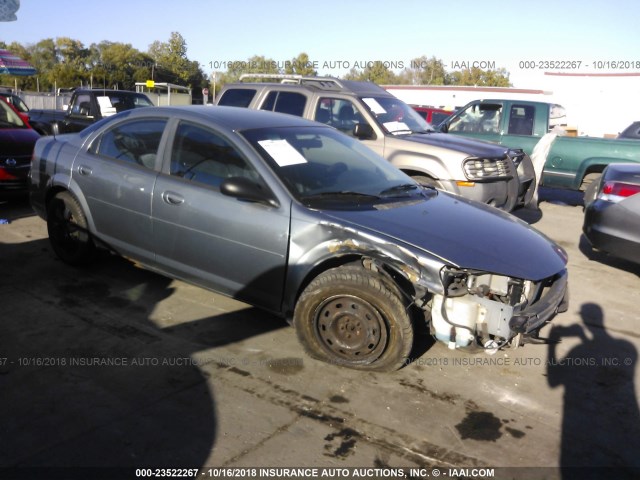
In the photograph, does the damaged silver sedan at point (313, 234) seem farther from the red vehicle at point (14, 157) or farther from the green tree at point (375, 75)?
the green tree at point (375, 75)

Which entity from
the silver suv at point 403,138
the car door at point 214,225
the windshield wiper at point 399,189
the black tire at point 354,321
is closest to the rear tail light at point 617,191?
the silver suv at point 403,138

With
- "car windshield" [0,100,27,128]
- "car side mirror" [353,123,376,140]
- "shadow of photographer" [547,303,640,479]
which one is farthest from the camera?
"car windshield" [0,100,27,128]

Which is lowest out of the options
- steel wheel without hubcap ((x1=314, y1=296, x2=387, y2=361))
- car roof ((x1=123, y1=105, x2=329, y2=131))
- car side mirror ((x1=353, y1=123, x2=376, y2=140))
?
steel wheel without hubcap ((x1=314, y1=296, x2=387, y2=361))

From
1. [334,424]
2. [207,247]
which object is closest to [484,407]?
[334,424]

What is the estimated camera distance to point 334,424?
314cm

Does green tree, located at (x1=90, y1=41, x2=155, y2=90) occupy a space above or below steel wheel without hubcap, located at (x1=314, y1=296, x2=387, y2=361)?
above

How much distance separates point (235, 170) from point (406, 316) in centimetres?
168

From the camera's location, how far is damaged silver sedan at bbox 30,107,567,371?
346 cm

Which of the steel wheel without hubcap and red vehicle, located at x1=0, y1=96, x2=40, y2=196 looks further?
red vehicle, located at x1=0, y1=96, x2=40, y2=196

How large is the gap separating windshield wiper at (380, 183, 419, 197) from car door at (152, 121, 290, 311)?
34.8 inches

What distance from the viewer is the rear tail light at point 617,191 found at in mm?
5703

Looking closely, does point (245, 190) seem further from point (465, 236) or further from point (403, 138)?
point (403, 138)

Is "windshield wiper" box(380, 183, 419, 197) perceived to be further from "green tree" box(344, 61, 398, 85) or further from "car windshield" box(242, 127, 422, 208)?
"green tree" box(344, 61, 398, 85)

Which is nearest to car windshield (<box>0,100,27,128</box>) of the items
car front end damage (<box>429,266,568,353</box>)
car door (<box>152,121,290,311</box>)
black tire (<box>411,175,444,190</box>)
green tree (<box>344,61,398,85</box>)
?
car door (<box>152,121,290,311</box>)
